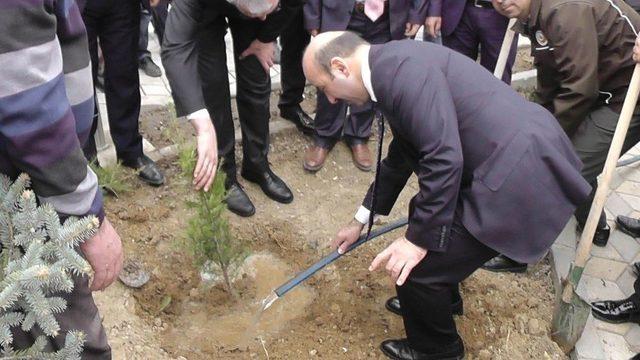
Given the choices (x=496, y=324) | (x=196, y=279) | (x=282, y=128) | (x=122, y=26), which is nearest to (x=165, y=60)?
(x=122, y=26)

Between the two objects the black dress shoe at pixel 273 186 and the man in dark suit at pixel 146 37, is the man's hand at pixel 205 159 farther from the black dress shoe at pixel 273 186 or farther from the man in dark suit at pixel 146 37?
the man in dark suit at pixel 146 37

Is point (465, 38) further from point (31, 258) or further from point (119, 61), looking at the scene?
point (31, 258)

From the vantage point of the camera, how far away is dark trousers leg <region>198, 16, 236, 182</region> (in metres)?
3.49

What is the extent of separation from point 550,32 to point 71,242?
8.31ft

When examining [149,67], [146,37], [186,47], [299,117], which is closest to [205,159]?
[186,47]

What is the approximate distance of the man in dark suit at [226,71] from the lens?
322cm

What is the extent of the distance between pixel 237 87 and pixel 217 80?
237mm

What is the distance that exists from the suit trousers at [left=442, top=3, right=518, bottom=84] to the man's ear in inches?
81.8

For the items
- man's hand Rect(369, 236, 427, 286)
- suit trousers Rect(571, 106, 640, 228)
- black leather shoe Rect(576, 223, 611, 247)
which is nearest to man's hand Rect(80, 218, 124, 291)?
man's hand Rect(369, 236, 427, 286)

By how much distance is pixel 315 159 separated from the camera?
4.45 m

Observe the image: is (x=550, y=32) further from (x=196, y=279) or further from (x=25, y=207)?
(x=25, y=207)

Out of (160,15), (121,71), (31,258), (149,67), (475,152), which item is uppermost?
(31,258)

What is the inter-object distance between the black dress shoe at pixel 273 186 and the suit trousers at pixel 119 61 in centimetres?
83

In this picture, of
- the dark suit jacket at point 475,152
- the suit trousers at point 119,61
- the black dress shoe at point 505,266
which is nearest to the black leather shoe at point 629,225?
the black dress shoe at point 505,266
